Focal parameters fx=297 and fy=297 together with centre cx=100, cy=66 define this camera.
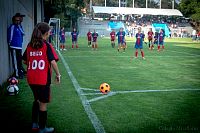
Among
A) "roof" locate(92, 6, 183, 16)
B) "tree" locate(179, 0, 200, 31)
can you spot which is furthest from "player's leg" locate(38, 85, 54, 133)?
"tree" locate(179, 0, 200, 31)

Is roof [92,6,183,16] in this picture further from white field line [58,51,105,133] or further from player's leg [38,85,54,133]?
player's leg [38,85,54,133]

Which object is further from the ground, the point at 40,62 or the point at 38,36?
the point at 38,36

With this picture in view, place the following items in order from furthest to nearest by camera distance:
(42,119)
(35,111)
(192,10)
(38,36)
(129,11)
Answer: (192,10) < (129,11) < (35,111) < (42,119) < (38,36)

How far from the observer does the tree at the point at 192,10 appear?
196 ft

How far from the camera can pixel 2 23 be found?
8.79 meters

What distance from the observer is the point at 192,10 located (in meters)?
63.5

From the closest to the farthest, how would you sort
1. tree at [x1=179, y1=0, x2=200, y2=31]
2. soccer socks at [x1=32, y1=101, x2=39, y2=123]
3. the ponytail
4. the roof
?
the ponytail < soccer socks at [x1=32, y1=101, x2=39, y2=123] < tree at [x1=179, y1=0, x2=200, y2=31] < the roof

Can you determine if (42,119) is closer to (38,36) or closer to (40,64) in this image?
(40,64)

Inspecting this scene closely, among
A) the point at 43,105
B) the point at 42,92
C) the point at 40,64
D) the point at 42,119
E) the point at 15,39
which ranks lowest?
the point at 42,119

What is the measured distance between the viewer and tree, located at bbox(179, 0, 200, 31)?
59672 mm

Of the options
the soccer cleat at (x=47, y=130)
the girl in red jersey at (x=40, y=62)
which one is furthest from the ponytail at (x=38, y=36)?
the soccer cleat at (x=47, y=130)

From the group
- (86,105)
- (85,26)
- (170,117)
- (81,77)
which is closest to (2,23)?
(81,77)

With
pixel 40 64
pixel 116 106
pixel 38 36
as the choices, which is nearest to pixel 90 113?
pixel 116 106

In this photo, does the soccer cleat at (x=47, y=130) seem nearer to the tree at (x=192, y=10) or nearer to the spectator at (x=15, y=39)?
the spectator at (x=15, y=39)
